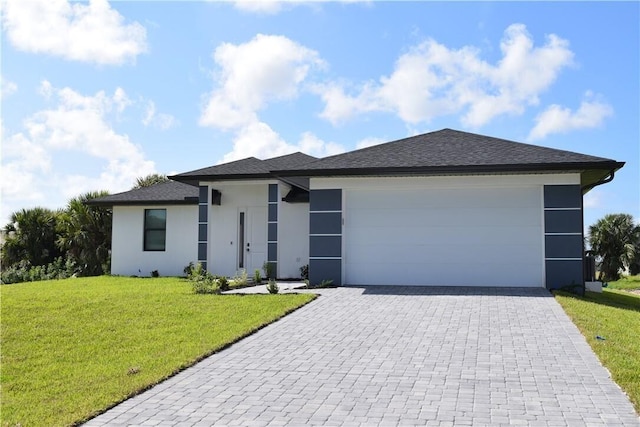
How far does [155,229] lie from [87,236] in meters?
5.47

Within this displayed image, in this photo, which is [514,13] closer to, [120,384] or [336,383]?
[336,383]

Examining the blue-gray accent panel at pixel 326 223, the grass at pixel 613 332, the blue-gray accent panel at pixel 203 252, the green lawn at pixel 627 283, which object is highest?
the blue-gray accent panel at pixel 326 223

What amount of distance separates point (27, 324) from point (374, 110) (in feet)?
33.3

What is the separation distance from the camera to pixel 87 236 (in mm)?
25125

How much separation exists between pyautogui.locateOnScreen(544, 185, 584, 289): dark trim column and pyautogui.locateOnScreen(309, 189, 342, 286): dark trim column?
17.4 ft

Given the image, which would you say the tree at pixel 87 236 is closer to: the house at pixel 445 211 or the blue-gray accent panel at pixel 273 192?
the house at pixel 445 211

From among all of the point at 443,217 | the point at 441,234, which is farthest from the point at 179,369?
the point at 443,217

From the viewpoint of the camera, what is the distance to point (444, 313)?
34.9 ft

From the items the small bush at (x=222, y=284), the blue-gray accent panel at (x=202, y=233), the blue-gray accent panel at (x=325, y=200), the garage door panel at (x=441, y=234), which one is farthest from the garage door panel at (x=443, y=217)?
the blue-gray accent panel at (x=202, y=233)

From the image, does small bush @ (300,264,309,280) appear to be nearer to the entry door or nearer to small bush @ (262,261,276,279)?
small bush @ (262,261,276,279)

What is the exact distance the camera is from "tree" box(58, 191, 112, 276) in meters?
25.0

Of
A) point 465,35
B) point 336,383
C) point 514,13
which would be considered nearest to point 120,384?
point 336,383

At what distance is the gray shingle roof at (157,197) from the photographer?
68.0 ft

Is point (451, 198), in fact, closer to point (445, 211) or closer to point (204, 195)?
point (445, 211)
